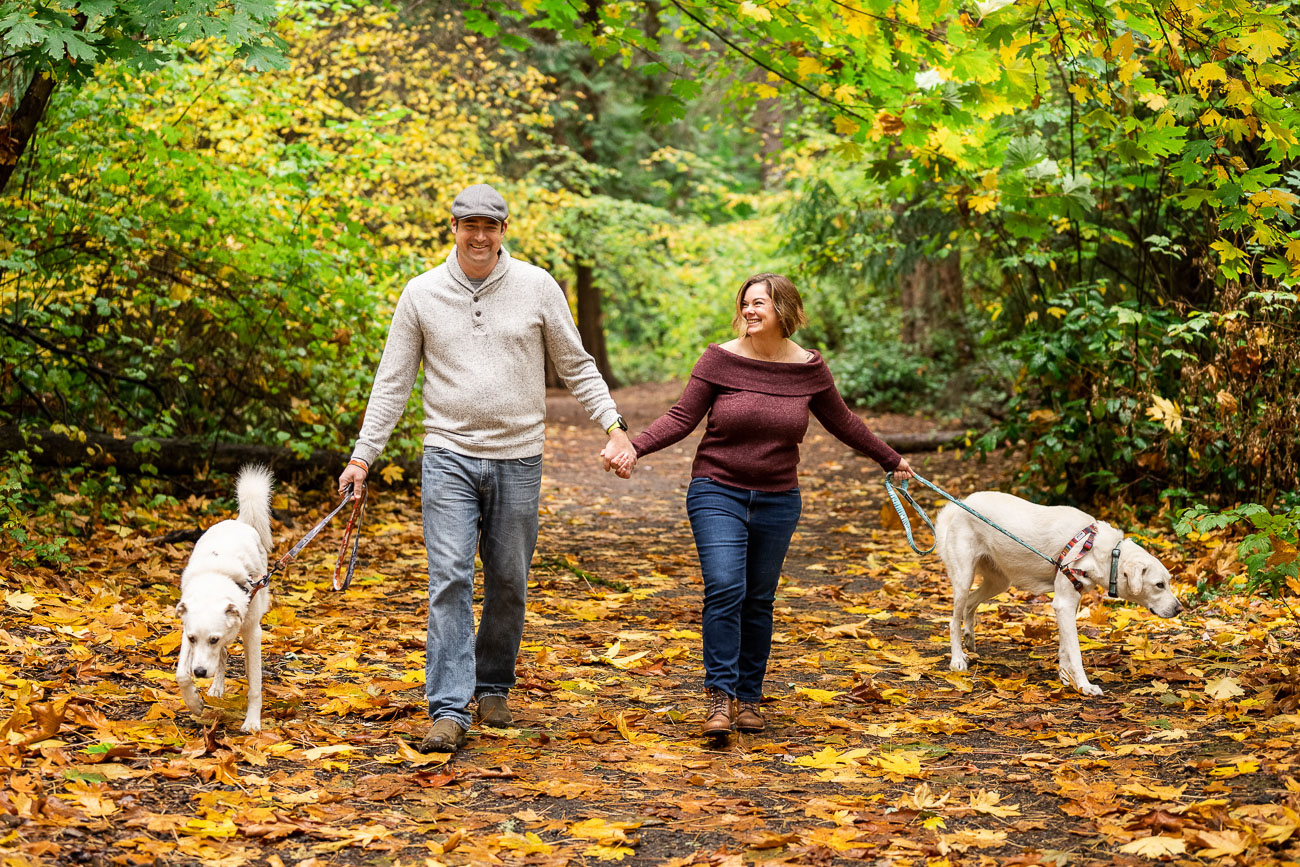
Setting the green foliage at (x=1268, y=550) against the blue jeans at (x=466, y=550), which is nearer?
the blue jeans at (x=466, y=550)

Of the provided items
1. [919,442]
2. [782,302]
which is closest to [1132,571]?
[782,302]

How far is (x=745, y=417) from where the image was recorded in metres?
4.86

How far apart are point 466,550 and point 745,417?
1.30m

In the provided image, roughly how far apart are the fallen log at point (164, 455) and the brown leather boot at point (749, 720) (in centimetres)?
562

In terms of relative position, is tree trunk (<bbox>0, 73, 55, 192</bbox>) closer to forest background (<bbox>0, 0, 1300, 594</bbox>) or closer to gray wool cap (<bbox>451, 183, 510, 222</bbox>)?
forest background (<bbox>0, 0, 1300, 594</bbox>)

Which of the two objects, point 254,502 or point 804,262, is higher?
point 804,262

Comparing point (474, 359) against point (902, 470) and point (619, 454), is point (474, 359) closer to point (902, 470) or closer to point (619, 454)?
point (619, 454)

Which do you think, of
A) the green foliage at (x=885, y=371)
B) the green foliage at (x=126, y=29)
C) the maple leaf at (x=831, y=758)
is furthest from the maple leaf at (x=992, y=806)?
the green foliage at (x=885, y=371)

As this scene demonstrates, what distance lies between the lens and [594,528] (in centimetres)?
1080

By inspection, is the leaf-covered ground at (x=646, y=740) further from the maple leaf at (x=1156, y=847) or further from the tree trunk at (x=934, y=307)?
the tree trunk at (x=934, y=307)

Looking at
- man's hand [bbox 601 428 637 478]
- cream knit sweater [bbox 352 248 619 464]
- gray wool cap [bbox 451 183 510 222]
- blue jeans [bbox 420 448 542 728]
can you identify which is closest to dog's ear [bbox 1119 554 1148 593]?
Answer: man's hand [bbox 601 428 637 478]

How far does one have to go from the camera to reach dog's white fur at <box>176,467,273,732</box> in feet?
14.5

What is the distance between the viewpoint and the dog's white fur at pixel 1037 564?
551 centimetres

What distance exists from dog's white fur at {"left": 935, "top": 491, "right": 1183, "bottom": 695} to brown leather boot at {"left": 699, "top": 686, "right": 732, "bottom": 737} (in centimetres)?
174
